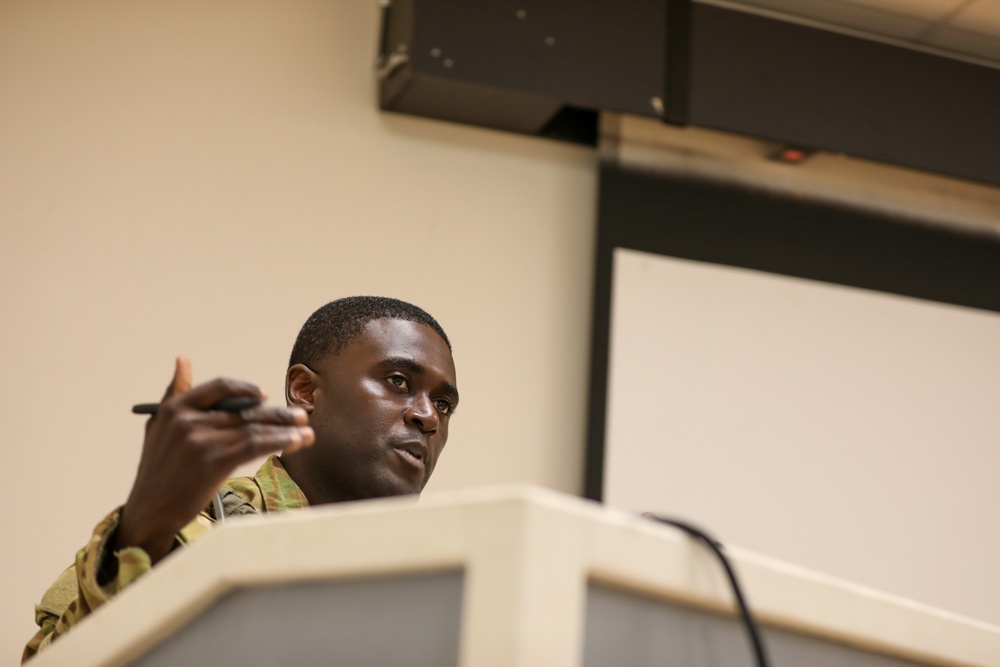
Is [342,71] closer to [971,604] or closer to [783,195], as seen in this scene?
[783,195]

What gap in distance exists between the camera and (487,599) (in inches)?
22.7

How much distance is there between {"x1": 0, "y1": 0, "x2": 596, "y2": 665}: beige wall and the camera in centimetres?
273

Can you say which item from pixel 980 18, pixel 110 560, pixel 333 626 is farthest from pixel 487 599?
pixel 980 18

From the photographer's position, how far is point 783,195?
3441mm

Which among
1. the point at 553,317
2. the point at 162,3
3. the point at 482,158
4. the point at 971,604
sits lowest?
the point at 971,604

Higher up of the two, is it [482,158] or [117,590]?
[482,158]

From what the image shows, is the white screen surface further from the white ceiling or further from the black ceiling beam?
the white ceiling

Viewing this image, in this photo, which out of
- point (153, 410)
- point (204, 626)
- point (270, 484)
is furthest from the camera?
point (270, 484)

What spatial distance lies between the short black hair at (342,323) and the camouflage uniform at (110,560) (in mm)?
223

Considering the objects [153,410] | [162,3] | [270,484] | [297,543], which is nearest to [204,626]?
[297,543]

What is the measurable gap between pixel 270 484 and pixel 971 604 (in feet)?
7.82

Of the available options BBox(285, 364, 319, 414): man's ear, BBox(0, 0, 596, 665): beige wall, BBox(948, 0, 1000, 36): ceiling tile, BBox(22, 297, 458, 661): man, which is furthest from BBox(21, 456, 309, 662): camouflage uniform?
BBox(948, 0, 1000, 36): ceiling tile

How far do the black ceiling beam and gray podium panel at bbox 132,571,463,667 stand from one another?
2.36 m

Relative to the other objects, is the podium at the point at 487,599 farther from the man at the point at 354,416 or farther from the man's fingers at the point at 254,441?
the man at the point at 354,416
